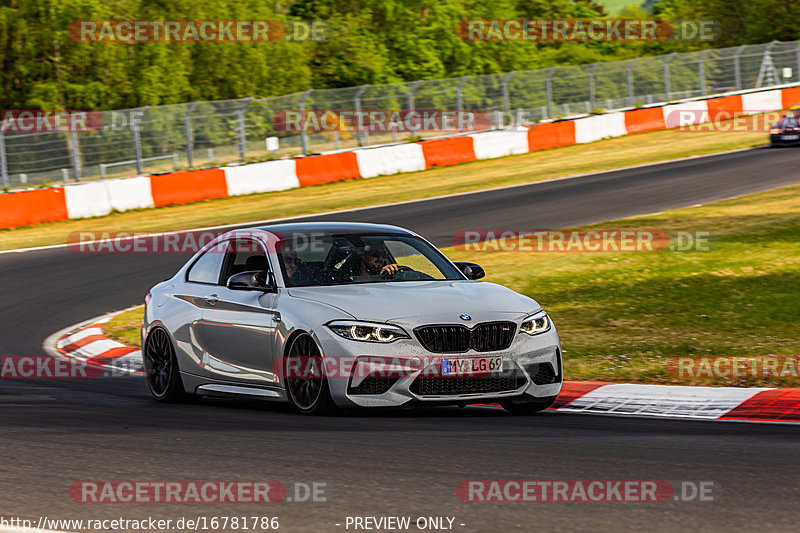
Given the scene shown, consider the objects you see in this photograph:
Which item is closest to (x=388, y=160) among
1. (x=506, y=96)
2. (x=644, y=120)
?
(x=506, y=96)

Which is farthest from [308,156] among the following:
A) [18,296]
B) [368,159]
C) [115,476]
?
[115,476]

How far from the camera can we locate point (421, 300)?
7.89m

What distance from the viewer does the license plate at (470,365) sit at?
765 centimetres

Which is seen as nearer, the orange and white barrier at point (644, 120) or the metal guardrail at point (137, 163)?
the metal guardrail at point (137, 163)

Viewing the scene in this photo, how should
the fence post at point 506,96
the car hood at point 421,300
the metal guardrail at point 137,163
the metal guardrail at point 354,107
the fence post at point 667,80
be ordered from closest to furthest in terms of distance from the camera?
1. the car hood at point 421,300
2. the metal guardrail at point 354,107
3. the metal guardrail at point 137,163
4. the fence post at point 506,96
5. the fence post at point 667,80

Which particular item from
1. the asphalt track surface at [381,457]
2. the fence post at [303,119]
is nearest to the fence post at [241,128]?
the fence post at [303,119]

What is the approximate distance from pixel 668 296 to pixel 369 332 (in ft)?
19.9

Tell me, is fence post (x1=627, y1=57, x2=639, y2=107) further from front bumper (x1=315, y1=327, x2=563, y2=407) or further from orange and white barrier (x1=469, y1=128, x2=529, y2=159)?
front bumper (x1=315, y1=327, x2=563, y2=407)

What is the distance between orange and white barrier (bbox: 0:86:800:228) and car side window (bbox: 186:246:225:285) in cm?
1618

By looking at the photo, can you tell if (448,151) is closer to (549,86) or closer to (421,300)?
(549,86)

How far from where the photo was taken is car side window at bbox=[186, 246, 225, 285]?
9.43 metres

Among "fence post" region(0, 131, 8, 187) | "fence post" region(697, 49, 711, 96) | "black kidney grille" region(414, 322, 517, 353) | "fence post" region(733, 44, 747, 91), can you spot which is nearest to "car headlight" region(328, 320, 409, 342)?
"black kidney grille" region(414, 322, 517, 353)

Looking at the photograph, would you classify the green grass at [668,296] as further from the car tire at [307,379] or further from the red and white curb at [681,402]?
the car tire at [307,379]

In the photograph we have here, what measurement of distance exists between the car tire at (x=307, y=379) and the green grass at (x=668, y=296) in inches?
105
